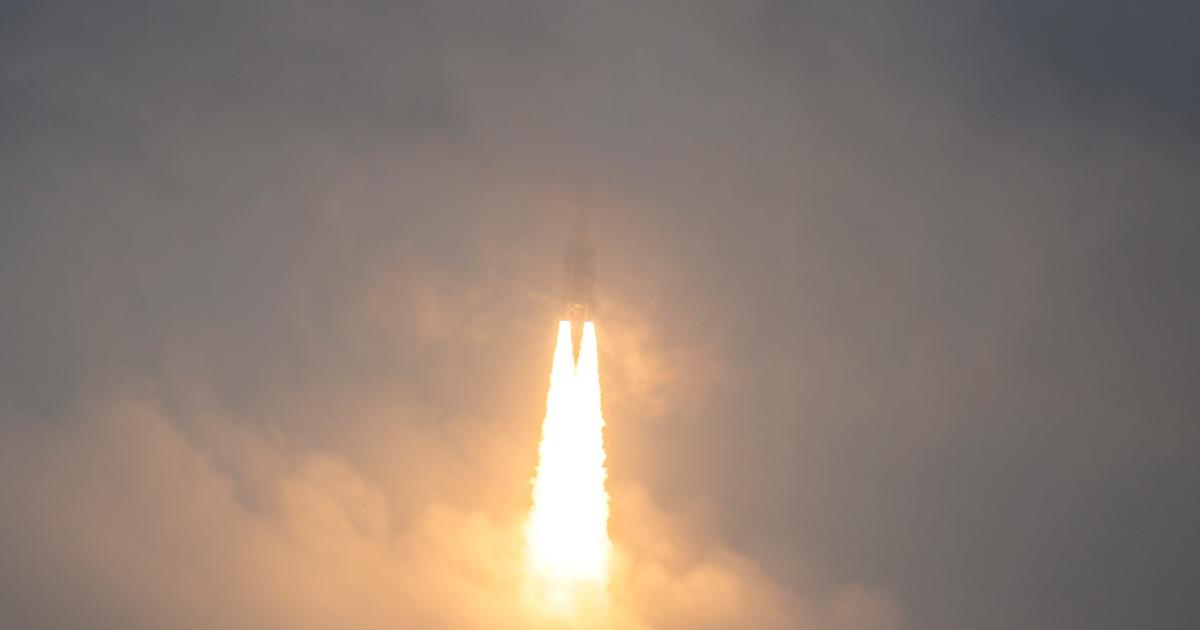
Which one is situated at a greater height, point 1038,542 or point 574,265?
point 574,265

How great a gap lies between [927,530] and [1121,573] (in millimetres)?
3237

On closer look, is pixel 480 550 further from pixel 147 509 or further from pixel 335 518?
pixel 147 509

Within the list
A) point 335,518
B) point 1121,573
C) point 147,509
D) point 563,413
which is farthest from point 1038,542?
point 147,509

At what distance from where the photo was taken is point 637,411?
36125 millimetres

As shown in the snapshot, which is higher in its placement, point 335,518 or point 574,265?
point 574,265

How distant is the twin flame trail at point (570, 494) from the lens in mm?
36000

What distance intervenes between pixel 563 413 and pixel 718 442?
2616 millimetres

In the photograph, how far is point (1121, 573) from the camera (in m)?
36.0

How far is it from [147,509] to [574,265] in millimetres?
8601

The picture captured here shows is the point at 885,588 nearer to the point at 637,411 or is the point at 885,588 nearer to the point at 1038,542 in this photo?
the point at 1038,542

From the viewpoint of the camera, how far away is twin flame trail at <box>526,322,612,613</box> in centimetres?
3600

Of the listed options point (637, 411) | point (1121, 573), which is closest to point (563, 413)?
point (637, 411)

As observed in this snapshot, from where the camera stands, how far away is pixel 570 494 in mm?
36250

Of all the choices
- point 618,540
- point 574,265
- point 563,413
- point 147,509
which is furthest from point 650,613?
point 147,509
